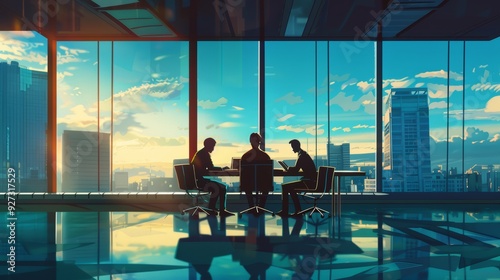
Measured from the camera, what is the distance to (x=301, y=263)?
3.32 m

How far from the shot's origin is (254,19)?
24.3 feet

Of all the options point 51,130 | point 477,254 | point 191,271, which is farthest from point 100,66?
point 477,254

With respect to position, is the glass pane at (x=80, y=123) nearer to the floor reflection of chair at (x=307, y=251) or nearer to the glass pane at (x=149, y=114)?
the glass pane at (x=149, y=114)

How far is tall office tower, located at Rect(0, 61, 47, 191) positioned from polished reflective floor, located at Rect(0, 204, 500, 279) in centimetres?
157

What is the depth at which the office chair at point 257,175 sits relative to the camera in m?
5.89

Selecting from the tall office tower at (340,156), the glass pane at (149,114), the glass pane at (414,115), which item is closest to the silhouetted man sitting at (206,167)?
the glass pane at (149,114)

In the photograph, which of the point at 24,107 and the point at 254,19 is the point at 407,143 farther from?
the point at 24,107

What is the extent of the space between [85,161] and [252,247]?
530 cm

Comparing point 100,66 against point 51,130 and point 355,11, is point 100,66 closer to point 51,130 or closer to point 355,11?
point 51,130

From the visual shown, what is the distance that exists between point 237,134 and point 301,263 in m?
4.87

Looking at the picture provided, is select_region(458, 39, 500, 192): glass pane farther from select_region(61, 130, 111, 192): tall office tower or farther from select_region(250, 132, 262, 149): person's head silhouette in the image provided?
select_region(61, 130, 111, 192): tall office tower

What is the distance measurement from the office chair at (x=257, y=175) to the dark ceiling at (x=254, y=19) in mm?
2900

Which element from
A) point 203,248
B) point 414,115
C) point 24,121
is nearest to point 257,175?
point 203,248

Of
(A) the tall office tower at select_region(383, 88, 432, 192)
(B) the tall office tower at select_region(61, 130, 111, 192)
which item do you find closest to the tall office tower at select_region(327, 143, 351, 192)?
(A) the tall office tower at select_region(383, 88, 432, 192)
